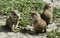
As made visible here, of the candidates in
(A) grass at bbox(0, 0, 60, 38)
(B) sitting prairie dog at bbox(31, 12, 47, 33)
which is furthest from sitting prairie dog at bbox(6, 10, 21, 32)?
(A) grass at bbox(0, 0, 60, 38)

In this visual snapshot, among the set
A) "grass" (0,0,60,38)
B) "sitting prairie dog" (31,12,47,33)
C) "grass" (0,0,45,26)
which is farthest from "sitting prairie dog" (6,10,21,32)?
"grass" (0,0,45,26)

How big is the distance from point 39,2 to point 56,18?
1146 mm

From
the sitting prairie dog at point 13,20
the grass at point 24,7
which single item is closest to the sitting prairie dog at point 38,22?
the sitting prairie dog at point 13,20

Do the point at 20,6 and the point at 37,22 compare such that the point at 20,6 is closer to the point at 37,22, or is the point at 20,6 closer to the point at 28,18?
the point at 28,18

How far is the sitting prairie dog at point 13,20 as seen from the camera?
291 inches

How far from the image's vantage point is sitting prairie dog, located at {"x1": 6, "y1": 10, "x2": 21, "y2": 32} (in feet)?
24.3

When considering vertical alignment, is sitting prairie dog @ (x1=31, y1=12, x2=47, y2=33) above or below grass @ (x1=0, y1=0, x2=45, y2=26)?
below

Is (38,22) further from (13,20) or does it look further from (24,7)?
(24,7)

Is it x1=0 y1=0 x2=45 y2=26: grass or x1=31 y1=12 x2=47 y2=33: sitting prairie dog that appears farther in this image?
x1=0 y1=0 x2=45 y2=26: grass

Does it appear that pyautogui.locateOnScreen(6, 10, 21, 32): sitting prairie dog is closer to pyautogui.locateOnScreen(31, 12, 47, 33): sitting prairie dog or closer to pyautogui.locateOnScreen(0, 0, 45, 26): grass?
pyautogui.locateOnScreen(31, 12, 47, 33): sitting prairie dog

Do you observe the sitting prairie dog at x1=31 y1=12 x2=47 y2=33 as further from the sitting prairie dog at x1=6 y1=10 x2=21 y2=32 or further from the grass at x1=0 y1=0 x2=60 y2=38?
the grass at x1=0 y1=0 x2=60 y2=38

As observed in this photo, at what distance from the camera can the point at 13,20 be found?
7520 mm

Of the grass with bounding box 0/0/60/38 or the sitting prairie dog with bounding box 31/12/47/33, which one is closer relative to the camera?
the sitting prairie dog with bounding box 31/12/47/33

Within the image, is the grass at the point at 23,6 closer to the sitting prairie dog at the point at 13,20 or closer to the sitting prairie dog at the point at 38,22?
the sitting prairie dog at the point at 13,20
